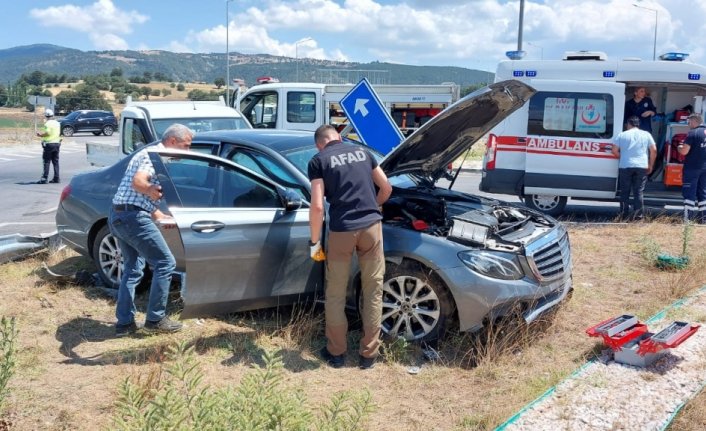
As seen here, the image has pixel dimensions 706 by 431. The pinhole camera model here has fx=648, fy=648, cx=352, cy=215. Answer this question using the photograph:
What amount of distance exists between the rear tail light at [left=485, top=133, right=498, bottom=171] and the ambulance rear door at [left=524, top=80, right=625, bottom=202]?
53cm

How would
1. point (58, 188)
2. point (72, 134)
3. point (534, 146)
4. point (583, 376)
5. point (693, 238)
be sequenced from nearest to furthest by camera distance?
point (583, 376), point (693, 238), point (534, 146), point (58, 188), point (72, 134)

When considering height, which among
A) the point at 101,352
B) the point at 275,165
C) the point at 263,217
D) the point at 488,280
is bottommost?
the point at 101,352

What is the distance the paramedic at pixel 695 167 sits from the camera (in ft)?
32.0

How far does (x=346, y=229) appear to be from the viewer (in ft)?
14.8

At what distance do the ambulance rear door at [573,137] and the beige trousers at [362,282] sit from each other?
21.7 ft

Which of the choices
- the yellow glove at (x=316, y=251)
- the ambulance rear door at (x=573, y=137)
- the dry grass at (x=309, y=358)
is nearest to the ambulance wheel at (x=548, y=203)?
the ambulance rear door at (x=573, y=137)

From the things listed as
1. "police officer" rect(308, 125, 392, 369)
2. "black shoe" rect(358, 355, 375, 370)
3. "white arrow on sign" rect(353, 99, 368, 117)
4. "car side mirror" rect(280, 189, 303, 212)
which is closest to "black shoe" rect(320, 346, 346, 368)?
"police officer" rect(308, 125, 392, 369)

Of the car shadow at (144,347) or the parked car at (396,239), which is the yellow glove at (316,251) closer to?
the parked car at (396,239)

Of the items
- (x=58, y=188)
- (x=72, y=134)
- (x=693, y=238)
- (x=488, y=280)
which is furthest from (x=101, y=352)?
(x=72, y=134)

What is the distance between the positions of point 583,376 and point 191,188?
3502mm

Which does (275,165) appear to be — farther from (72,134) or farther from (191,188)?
(72,134)

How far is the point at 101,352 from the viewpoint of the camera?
Answer: 4.91 meters

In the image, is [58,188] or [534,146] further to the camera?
[58,188]

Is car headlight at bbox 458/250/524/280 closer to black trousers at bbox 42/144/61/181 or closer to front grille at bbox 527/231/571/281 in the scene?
front grille at bbox 527/231/571/281
